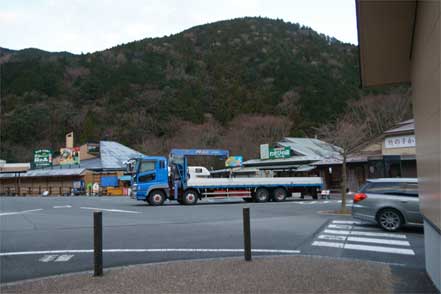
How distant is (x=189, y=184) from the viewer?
1016 inches

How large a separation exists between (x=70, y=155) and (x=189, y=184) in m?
34.4

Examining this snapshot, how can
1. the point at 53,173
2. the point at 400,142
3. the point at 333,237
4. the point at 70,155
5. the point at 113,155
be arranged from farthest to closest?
the point at 113,155, the point at 70,155, the point at 53,173, the point at 400,142, the point at 333,237

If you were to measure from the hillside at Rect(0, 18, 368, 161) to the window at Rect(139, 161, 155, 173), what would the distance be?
28409 millimetres

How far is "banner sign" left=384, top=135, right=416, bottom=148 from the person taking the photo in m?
30.7

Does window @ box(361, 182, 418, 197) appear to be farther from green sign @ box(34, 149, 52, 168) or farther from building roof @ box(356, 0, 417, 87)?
green sign @ box(34, 149, 52, 168)

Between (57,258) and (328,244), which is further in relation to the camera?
(328,244)

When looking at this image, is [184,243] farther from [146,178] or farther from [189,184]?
[189,184]

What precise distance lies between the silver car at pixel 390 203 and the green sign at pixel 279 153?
103 feet

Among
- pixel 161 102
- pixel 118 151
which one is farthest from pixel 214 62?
pixel 118 151

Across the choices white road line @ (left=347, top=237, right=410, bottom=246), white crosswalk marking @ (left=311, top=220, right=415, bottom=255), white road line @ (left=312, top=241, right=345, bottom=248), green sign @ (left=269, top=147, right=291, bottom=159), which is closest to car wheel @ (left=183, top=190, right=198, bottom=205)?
white crosswalk marking @ (left=311, top=220, right=415, bottom=255)

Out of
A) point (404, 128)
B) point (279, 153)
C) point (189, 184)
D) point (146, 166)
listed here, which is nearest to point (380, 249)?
point (189, 184)

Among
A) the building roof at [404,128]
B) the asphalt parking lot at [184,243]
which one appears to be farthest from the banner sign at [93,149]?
the asphalt parking lot at [184,243]

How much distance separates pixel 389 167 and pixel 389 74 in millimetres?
27723

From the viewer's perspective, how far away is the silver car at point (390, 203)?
1191 cm
